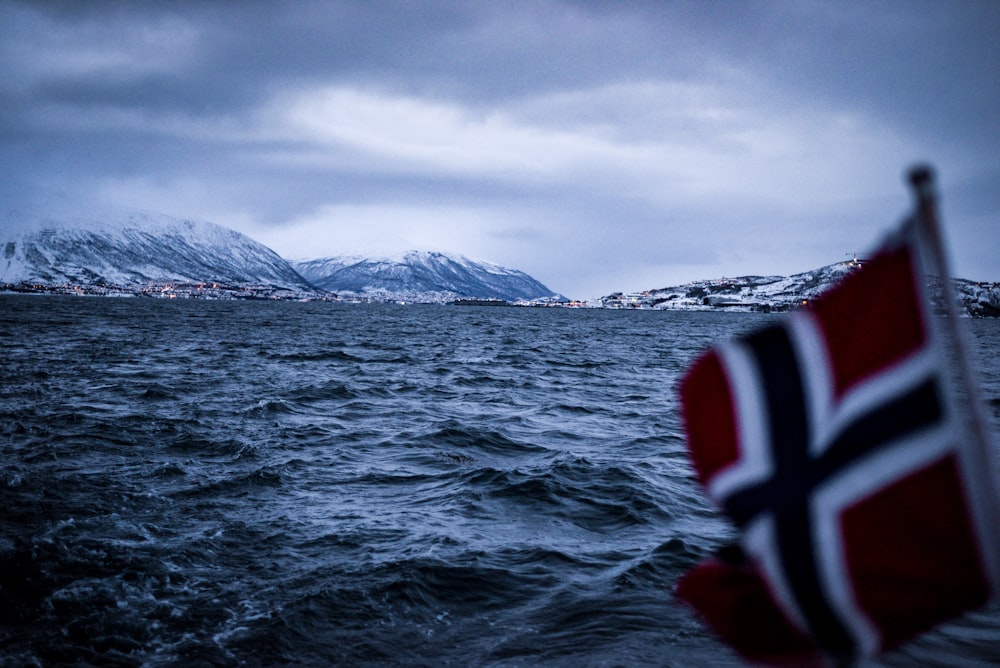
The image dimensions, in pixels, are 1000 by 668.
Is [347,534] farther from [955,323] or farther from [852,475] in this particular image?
[955,323]

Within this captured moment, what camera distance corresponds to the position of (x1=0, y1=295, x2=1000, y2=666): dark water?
864 centimetres

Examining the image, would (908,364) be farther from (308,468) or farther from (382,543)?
(308,468)

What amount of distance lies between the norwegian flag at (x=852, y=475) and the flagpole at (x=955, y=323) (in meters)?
0.01

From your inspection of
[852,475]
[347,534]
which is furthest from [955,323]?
[347,534]

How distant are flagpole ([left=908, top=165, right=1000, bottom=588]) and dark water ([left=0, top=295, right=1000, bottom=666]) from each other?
5.45 meters

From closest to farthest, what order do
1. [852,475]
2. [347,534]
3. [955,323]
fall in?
[955,323] < [852,475] < [347,534]

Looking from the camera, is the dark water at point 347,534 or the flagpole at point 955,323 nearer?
the flagpole at point 955,323

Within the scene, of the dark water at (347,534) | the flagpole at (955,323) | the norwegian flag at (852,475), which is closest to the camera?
the flagpole at (955,323)

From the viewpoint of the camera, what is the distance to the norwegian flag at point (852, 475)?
3508 mm

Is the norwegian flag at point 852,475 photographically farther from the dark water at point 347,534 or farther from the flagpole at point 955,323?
the dark water at point 347,534

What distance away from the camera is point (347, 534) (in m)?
12.5

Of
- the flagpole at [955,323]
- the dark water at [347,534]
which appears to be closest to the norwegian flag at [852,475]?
the flagpole at [955,323]

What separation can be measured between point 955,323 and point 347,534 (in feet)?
35.9

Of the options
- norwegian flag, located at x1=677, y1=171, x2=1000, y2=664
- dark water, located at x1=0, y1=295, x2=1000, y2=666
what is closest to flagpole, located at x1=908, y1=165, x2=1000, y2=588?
norwegian flag, located at x1=677, y1=171, x2=1000, y2=664
